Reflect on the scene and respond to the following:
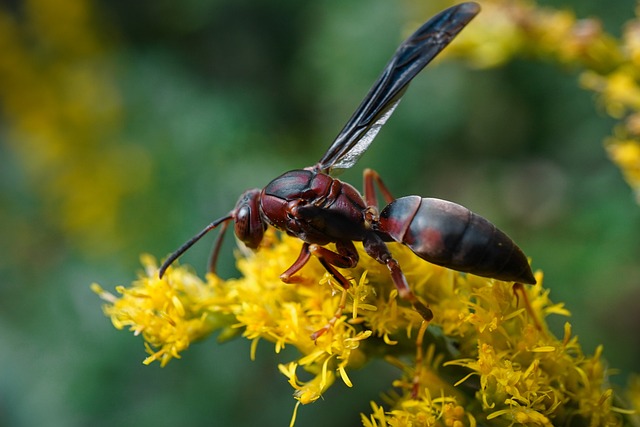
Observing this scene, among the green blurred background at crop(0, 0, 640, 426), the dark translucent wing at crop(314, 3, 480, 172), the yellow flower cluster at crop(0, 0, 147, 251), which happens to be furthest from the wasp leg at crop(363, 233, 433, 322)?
the yellow flower cluster at crop(0, 0, 147, 251)

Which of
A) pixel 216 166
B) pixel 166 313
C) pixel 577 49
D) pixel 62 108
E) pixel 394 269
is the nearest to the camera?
pixel 394 269

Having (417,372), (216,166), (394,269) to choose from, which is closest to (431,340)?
(417,372)

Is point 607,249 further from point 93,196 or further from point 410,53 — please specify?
point 93,196

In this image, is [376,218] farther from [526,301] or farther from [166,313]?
[166,313]

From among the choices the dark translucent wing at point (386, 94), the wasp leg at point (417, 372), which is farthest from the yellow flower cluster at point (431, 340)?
the dark translucent wing at point (386, 94)

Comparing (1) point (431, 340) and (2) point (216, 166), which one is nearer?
(1) point (431, 340)

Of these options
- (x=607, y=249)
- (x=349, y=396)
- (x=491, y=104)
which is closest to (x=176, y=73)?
(x=491, y=104)
